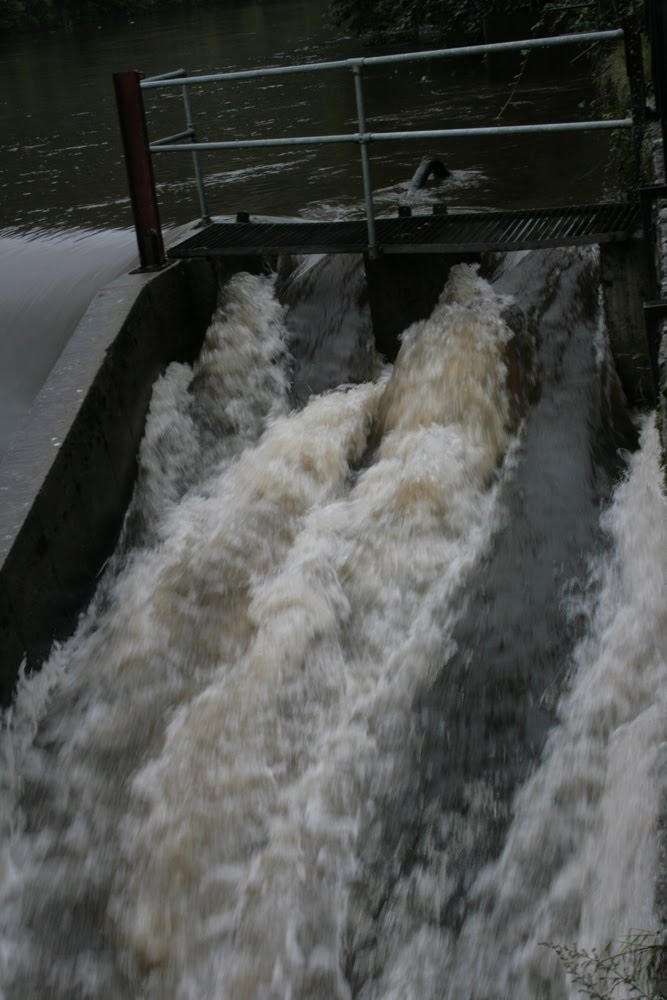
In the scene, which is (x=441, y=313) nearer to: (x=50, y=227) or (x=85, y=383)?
(x=85, y=383)

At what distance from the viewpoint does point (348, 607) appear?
4.36 m

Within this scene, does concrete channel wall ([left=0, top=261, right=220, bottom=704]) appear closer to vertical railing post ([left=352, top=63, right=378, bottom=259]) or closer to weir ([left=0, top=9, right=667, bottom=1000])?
weir ([left=0, top=9, right=667, bottom=1000])

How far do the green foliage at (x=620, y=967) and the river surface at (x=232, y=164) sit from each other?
4211 millimetres

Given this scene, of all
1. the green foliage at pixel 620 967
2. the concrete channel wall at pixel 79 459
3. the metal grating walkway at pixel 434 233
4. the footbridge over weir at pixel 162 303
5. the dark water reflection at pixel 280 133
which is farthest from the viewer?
the dark water reflection at pixel 280 133

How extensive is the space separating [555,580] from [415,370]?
181cm

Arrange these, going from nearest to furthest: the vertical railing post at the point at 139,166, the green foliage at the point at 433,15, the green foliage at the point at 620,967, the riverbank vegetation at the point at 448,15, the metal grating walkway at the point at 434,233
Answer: the green foliage at the point at 620,967 < the metal grating walkway at the point at 434,233 < the vertical railing post at the point at 139,166 < the riverbank vegetation at the point at 448,15 < the green foliage at the point at 433,15

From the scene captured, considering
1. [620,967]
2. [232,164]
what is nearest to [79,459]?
[620,967]

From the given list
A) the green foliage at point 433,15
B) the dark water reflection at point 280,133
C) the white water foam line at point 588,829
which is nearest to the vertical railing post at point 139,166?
the dark water reflection at point 280,133

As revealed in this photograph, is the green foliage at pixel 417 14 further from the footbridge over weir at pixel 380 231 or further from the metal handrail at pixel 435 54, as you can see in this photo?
the metal handrail at pixel 435 54

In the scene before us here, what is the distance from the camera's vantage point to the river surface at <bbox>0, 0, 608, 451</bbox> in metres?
7.11

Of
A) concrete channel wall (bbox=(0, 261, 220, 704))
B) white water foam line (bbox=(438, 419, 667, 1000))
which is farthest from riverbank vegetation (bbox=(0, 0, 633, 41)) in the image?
white water foam line (bbox=(438, 419, 667, 1000))

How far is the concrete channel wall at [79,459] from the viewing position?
418cm

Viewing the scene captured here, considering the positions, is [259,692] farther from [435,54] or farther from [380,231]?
[435,54]

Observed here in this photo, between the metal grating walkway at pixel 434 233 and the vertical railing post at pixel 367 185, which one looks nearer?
the metal grating walkway at pixel 434 233
